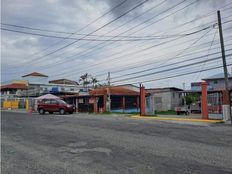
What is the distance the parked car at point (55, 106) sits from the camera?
30938 mm

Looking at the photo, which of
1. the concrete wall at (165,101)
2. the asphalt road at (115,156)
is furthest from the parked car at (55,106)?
the asphalt road at (115,156)

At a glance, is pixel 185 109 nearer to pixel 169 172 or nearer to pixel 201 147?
pixel 201 147

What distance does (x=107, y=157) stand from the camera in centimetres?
720

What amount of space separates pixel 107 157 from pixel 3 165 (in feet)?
8.92

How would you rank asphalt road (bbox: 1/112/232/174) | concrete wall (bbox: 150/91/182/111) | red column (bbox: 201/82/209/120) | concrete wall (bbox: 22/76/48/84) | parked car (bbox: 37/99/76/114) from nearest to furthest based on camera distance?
1. asphalt road (bbox: 1/112/232/174)
2. red column (bbox: 201/82/209/120)
3. parked car (bbox: 37/99/76/114)
4. concrete wall (bbox: 150/91/182/111)
5. concrete wall (bbox: 22/76/48/84)

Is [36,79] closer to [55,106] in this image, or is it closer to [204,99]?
[55,106]

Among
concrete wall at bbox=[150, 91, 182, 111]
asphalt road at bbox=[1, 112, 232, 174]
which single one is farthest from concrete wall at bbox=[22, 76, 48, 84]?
asphalt road at bbox=[1, 112, 232, 174]

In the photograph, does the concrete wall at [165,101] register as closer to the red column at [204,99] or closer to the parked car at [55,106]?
the parked car at [55,106]

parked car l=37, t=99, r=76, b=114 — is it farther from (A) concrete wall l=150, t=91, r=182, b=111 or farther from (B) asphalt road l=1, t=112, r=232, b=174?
(B) asphalt road l=1, t=112, r=232, b=174

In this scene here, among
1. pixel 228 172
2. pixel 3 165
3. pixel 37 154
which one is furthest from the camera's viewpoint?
pixel 37 154

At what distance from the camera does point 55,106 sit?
102ft

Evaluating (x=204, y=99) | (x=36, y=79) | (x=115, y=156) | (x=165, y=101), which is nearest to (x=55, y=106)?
(x=204, y=99)

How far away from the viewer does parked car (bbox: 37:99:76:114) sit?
102 feet

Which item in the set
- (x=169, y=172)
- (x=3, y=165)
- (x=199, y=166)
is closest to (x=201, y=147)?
(x=199, y=166)
